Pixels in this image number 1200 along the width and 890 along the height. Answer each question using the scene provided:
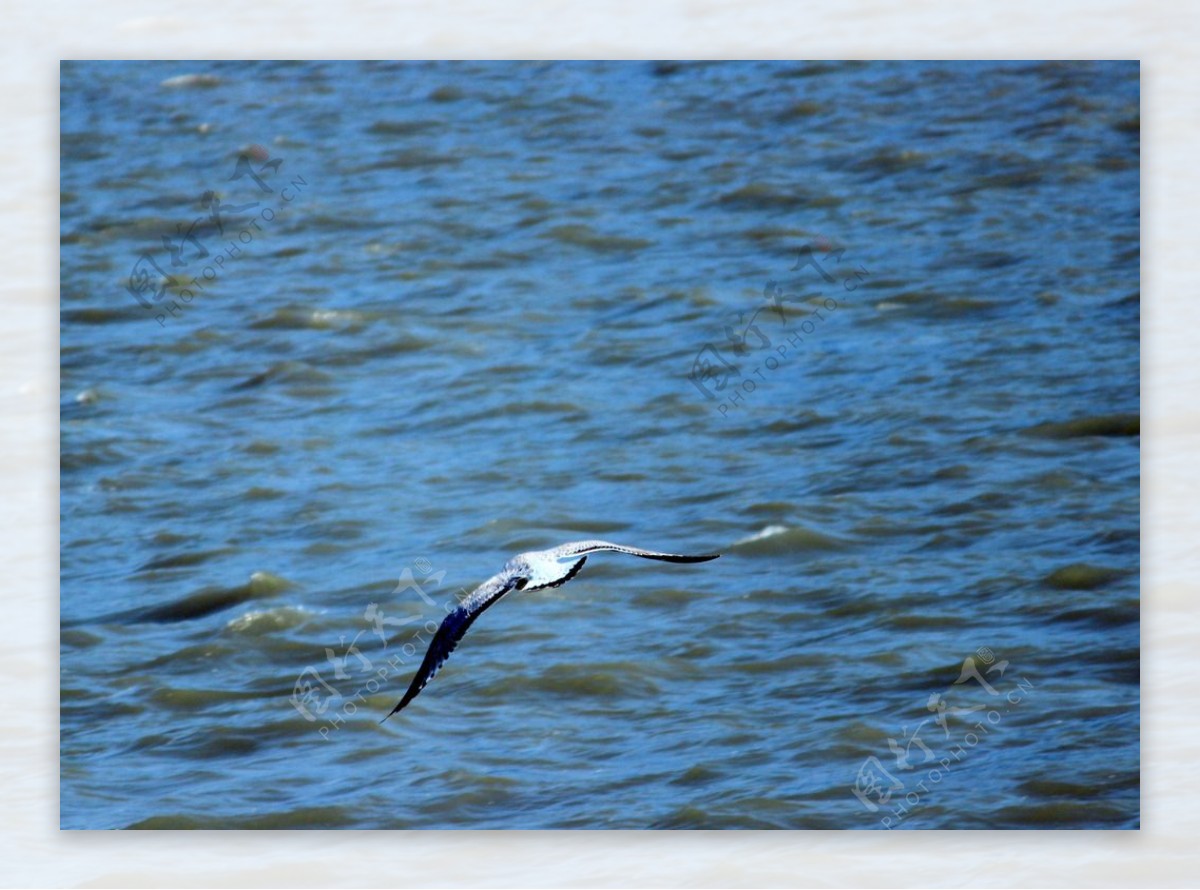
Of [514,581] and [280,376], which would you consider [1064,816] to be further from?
[280,376]

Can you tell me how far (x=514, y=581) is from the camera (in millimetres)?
4352

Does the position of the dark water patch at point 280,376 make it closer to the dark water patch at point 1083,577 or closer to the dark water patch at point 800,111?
the dark water patch at point 800,111

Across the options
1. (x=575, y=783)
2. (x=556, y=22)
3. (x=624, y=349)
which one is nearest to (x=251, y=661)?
→ (x=575, y=783)

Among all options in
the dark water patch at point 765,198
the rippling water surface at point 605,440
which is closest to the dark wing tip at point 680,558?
the rippling water surface at point 605,440

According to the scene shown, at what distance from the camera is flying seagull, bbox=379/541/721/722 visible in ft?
14.1

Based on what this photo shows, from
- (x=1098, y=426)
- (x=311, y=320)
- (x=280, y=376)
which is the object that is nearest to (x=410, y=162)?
(x=311, y=320)

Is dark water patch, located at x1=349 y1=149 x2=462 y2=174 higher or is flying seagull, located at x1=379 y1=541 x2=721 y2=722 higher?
dark water patch, located at x1=349 y1=149 x2=462 y2=174

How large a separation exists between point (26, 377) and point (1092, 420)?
2.52 m

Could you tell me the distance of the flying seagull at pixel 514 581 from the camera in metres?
4.29
